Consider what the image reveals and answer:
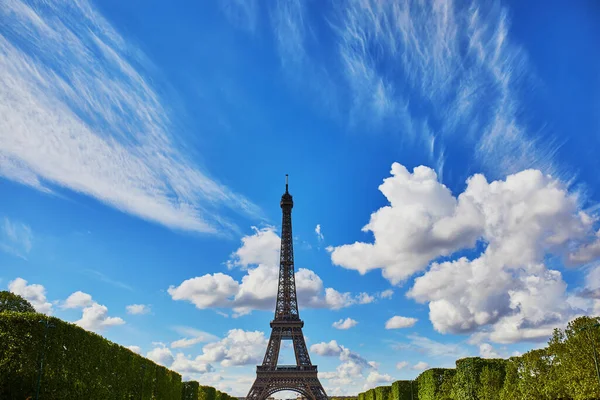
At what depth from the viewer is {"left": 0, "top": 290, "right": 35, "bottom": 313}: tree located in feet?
170

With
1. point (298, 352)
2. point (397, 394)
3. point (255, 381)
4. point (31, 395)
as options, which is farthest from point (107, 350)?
point (298, 352)

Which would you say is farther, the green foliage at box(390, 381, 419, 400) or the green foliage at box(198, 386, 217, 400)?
the green foliage at box(390, 381, 419, 400)

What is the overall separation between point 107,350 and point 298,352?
6366cm

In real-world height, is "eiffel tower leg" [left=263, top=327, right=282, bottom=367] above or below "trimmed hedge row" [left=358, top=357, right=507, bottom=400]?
above

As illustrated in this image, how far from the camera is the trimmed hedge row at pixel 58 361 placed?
2588 centimetres

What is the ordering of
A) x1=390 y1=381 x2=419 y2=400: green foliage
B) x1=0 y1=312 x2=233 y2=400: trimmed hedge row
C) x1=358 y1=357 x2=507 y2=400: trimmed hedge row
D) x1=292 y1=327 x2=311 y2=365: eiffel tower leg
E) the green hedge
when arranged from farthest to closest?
x1=292 y1=327 x2=311 y2=365: eiffel tower leg
x1=390 y1=381 x2=419 y2=400: green foliage
x1=358 y1=357 x2=507 y2=400: trimmed hedge row
the green hedge
x1=0 y1=312 x2=233 y2=400: trimmed hedge row

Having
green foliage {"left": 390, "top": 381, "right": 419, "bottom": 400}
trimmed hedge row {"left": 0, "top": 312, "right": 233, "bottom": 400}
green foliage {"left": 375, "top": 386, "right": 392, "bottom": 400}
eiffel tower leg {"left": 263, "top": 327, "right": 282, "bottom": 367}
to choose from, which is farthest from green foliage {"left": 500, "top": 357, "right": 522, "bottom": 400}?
eiffel tower leg {"left": 263, "top": 327, "right": 282, "bottom": 367}

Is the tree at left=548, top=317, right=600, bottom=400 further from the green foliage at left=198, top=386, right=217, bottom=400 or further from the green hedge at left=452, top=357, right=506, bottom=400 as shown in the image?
the green foliage at left=198, top=386, right=217, bottom=400

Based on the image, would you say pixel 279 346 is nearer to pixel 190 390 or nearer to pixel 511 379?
pixel 190 390

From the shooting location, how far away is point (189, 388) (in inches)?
2280

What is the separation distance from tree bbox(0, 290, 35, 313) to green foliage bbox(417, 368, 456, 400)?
4739 centimetres

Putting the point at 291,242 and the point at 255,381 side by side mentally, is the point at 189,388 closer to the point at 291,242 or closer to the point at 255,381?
the point at 255,381

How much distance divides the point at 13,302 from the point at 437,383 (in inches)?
1947

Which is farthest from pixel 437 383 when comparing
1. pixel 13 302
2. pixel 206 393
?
pixel 13 302
